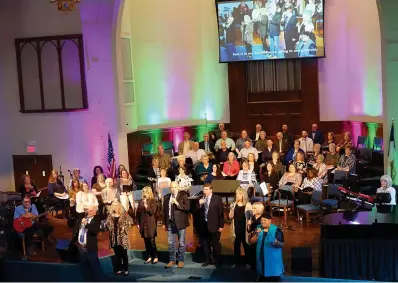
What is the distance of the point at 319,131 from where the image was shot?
16.0 meters

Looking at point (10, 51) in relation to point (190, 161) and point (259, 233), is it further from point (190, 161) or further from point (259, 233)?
point (259, 233)

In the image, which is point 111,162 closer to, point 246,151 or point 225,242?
point 246,151

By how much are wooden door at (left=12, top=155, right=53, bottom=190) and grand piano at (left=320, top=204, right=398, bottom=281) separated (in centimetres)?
841

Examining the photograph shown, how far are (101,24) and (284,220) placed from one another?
6288 mm

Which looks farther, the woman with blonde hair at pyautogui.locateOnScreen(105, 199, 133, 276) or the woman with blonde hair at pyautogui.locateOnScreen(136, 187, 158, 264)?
the woman with blonde hair at pyautogui.locateOnScreen(136, 187, 158, 264)

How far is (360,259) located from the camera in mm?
9328

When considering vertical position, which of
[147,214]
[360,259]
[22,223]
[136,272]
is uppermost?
[147,214]

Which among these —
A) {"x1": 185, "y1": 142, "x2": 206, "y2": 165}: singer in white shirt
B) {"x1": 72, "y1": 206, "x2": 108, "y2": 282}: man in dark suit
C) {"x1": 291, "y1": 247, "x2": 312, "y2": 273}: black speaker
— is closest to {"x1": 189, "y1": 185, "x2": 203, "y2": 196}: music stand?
{"x1": 72, "y1": 206, "x2": 108, "y2": 282}: man in dark suit

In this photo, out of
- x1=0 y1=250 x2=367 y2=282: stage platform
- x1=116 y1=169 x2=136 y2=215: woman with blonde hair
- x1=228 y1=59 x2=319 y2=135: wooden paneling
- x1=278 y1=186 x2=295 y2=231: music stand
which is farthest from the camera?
x1=228 y1=59 x2=319 y2=135: wooden paneling

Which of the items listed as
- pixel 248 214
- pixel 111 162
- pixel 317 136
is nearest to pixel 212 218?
pixel 248 214

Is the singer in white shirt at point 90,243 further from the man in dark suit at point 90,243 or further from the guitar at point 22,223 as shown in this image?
the guitar at point 22,223

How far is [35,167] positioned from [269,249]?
8.90m

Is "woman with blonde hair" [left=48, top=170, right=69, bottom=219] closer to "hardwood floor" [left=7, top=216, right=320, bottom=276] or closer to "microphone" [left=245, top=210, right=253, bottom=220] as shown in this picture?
"hardwood floor" [left=7, top=216, right=320, bottom=276]

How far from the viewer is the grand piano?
30.1 ft
